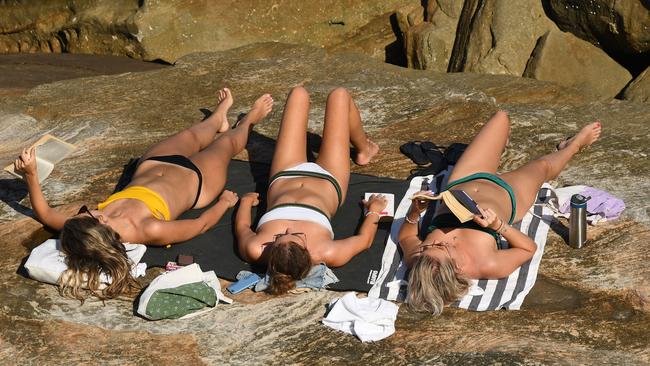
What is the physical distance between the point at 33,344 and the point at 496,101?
5678 mm

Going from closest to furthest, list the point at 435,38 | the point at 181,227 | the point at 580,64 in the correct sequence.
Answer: the point at 181,227
the point at 580,64
the point at 435,38

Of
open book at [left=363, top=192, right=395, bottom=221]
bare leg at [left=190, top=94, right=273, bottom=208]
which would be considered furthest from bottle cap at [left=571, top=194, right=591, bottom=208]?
bare leg at [left=190, top=94, right=273, bottom=208]

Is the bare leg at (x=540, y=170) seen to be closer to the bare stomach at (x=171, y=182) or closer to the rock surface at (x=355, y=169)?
the rock surface at (x=355, y=169)

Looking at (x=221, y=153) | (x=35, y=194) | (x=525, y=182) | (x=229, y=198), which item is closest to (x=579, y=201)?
(x=525, y=182)

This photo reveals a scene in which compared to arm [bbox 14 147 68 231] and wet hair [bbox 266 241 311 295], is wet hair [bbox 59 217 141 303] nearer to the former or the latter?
arm [bbox 14 147 68 231]

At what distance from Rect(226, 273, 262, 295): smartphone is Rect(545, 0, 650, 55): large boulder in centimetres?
679

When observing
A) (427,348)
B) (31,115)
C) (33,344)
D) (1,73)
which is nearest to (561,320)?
(427,348)

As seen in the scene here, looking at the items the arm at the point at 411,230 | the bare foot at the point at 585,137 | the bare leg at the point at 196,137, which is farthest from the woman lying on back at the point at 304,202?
the bare foot at the point at 585,137

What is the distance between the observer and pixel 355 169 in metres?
9.25

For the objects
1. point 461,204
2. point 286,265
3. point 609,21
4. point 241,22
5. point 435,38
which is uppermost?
point 609,21

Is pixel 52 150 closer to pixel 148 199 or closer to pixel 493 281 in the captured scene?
pixel 148 199

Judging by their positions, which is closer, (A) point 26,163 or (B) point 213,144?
(A) point 26,163

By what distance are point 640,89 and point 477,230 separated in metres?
5.63

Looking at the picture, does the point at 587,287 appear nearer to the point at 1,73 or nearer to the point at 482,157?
the point at 482,157
